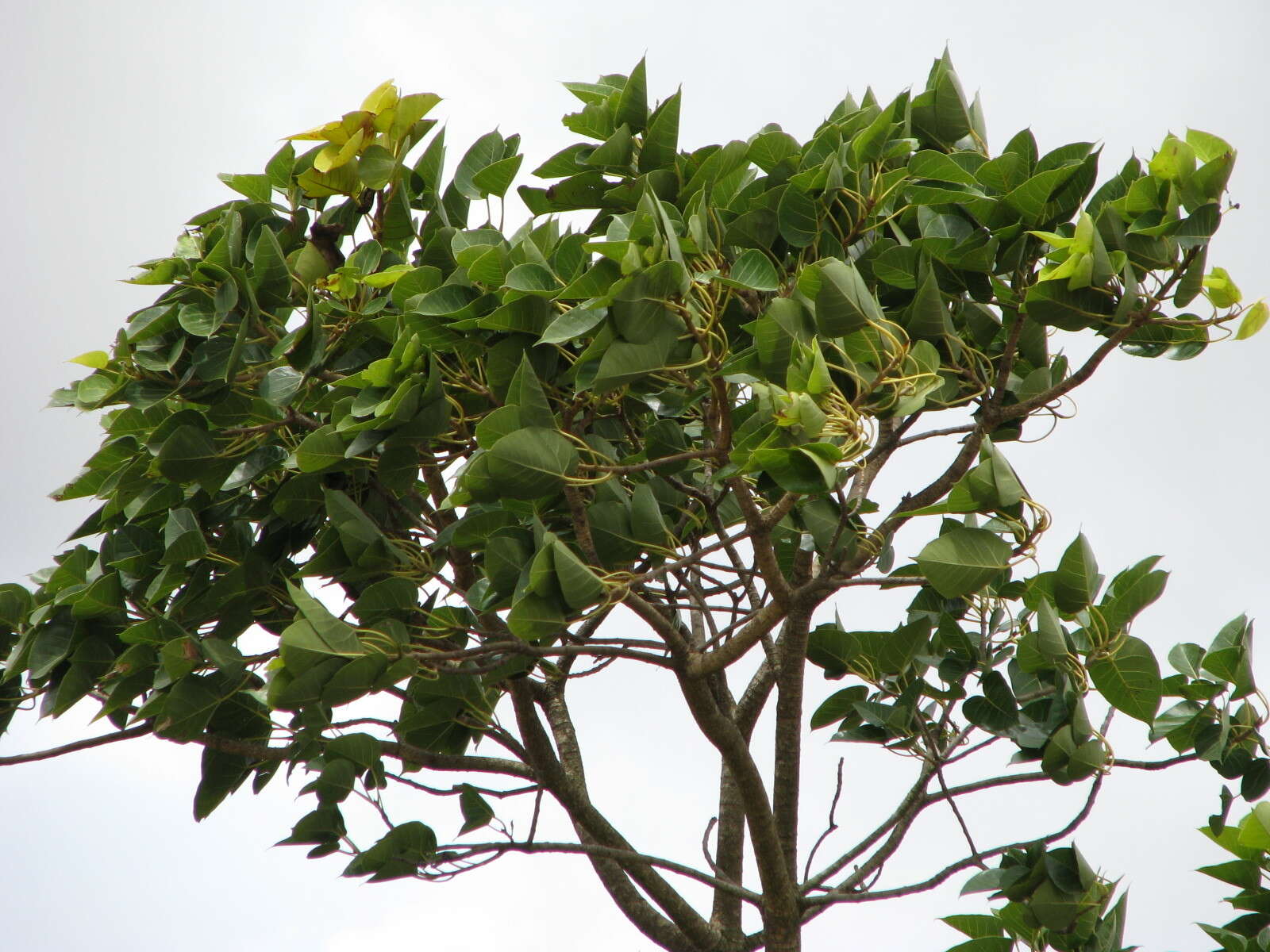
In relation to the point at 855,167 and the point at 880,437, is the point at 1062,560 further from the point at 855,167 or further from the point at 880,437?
the point at 855,167

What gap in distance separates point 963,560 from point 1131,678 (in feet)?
0.78

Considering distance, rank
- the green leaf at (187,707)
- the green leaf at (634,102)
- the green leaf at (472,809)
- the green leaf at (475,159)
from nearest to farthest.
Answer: the green leaf at (634,102), the green leaf at (187,707), the green leaf at (475,159), the green leaf at (472,809)

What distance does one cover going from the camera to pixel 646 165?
54.9 inches

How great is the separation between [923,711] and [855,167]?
82 cm

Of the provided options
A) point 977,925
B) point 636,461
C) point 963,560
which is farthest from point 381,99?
point 977,925

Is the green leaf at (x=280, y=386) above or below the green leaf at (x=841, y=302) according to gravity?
above

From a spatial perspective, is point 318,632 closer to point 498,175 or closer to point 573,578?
point 573,578

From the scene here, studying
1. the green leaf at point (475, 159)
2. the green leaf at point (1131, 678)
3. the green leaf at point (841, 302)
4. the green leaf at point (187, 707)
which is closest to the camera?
the green leaf at point (841, 302)

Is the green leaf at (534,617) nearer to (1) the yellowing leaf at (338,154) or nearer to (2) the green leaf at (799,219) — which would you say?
(2) the green leaf at (799,219)

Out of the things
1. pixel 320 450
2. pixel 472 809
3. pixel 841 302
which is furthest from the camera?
pixel 472 809

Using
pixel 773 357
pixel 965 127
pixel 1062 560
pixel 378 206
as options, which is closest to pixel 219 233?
pixel 378 206

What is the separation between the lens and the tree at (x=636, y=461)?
1.18m

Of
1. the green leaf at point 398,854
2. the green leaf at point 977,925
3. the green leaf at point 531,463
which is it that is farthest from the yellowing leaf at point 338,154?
the green leaf at point 977,925

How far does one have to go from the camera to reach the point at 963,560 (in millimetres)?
1177
